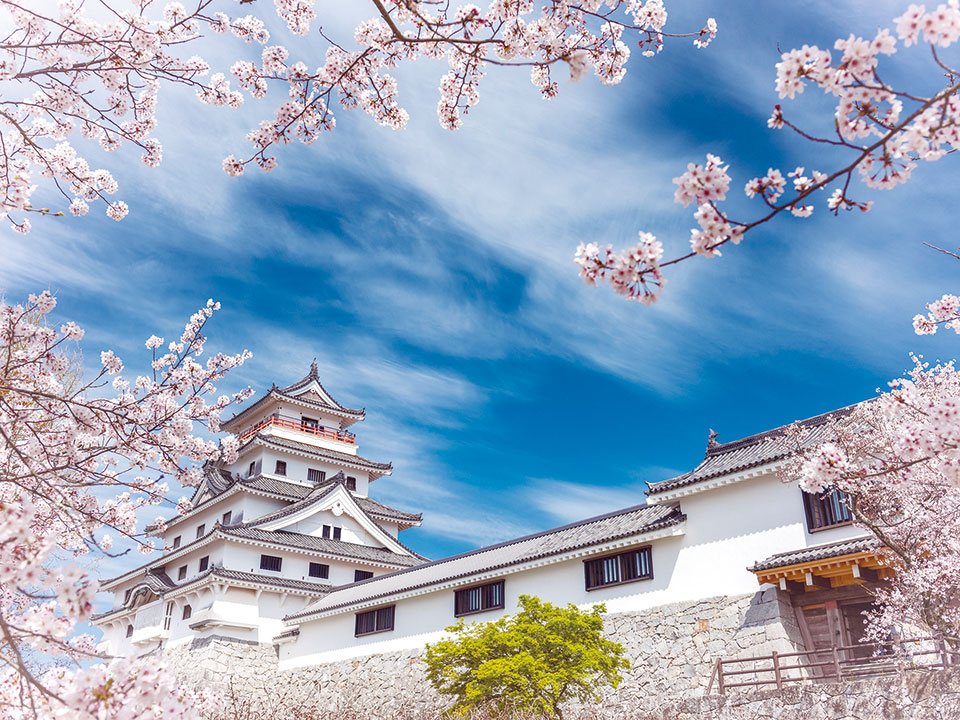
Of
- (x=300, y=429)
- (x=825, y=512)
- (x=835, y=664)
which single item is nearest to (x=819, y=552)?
(x=825, y=512)

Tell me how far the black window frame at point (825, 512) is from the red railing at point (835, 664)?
2.07 metres

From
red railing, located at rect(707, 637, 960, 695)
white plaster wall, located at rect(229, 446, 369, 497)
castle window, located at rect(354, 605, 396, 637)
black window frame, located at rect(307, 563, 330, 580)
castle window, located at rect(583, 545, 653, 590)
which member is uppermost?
white plaster wall, located at rect(229, 446, 369, 497)

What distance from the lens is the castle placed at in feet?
42.0

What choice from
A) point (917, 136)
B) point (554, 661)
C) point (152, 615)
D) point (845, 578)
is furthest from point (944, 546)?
point (152, 615)

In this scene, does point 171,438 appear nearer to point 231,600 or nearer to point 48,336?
point 48,336

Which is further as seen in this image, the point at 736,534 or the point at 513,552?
the point at 513,552

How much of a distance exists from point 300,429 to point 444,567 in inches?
532

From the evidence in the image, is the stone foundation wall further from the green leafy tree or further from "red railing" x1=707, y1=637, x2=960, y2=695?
the green leafy tree

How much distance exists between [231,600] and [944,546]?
73.9 ft

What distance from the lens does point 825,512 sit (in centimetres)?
1270

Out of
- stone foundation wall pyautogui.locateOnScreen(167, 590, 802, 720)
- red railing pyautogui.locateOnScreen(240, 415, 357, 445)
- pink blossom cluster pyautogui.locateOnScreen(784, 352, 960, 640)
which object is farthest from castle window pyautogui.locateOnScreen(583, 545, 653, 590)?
red railing pyautogui.locateOnScreen(240, 415, 357, 445)

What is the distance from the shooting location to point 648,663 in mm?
14141

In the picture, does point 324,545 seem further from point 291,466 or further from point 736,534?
point 736,534

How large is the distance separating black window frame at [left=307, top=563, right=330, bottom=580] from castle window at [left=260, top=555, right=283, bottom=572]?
49.7 inches
